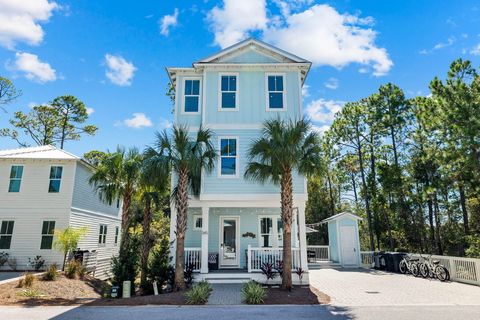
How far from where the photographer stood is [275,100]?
14.9 m

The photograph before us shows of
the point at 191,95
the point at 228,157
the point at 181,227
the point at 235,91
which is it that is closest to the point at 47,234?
the point at 181,227

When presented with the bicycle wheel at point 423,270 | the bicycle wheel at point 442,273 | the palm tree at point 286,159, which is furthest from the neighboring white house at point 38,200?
the bicycle wheel at point 442,273

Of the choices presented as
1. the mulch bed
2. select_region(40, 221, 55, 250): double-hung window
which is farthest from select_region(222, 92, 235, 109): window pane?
select_region(40, 221, 55, 250): double-hung window

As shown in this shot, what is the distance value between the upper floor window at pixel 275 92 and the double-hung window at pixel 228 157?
2.60 metres

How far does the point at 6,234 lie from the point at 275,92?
54.9 feet

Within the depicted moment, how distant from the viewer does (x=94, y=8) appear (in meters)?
13.4

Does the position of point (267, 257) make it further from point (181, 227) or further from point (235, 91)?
point (235, 91)

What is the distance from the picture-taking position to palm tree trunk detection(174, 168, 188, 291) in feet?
36.5

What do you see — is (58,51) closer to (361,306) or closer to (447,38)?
(361,306)

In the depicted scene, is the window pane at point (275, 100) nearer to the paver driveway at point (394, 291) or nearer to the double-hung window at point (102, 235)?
the paver driveway at point (394, 291)

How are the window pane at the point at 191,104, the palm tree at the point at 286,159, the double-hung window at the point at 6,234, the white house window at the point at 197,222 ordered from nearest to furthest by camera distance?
the palm tree at the point at 286,159
the window pane at the point at 191,104
the white house window at the point at 197,222
the double-hung window at the point at 6,234

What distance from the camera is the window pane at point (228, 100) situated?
48.5ft

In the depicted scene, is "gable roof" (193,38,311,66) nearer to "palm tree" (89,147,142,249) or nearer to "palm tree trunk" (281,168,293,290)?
"palm tree" (89,147,142,249)

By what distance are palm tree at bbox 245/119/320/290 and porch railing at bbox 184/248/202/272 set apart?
4.01 meters
